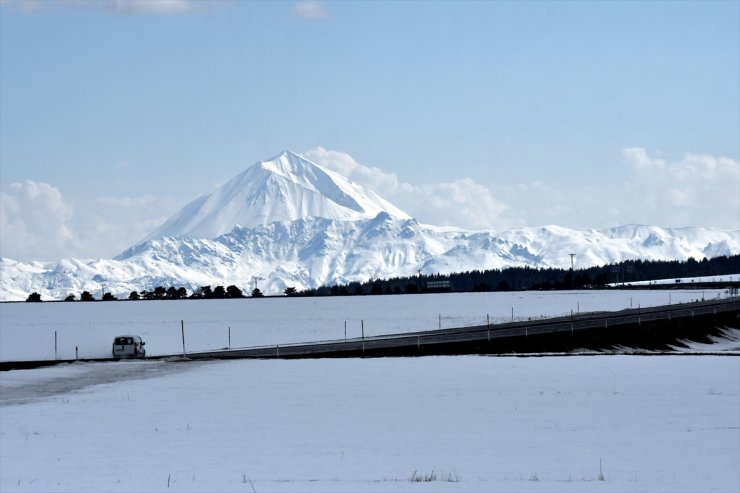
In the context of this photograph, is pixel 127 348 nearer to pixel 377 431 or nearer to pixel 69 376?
pixel 69 376

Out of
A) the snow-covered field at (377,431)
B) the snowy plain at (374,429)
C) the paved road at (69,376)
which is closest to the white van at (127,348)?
the paved road at (69,376)

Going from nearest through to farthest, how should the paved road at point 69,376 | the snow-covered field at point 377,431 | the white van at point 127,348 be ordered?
the snow-covered field at point 377,431, the paved road at point 69,376, the white van at point 127,348

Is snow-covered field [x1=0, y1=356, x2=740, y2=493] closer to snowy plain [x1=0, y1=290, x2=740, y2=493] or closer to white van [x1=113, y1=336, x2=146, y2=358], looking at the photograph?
snowy plain [x1=0, y1=290, x2=740, y2=493]

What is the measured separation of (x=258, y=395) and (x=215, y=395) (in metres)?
1.83

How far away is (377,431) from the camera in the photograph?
34.8 metres

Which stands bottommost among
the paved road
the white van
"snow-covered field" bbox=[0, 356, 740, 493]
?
"snow-covered field" bbox=[0, 356, 740, 493]

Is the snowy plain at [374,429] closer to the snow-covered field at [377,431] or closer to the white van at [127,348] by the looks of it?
the snow-covered field at [377,431]

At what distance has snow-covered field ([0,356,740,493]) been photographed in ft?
84.4

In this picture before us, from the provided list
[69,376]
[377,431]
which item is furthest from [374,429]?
[69,376]

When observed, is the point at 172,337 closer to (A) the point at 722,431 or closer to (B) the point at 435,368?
(B) the point at 435,368

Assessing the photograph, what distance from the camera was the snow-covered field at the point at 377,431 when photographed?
2572 centimetres

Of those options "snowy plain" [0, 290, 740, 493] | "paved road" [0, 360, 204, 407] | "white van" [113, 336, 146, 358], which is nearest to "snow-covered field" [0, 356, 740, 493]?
"snowy plain" [0, 290, 740, 493]

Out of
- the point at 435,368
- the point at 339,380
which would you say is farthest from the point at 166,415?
the point at 435,368

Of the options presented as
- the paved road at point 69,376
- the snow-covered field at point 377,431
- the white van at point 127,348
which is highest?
the white van at point 127,348
